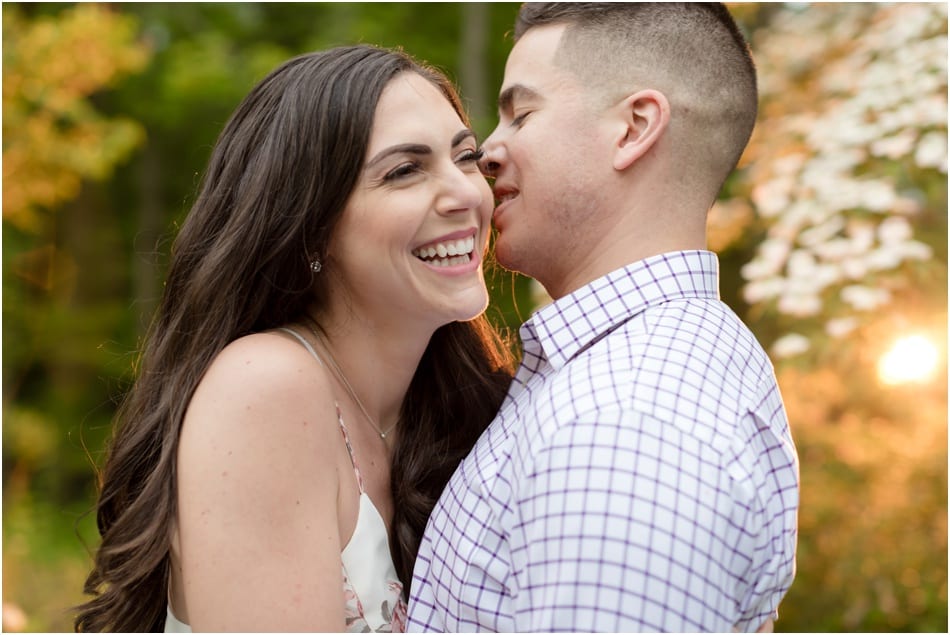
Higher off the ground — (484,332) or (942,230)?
(942,230)

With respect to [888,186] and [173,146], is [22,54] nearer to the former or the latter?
[888,186]

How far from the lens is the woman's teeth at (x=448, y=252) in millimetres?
2312

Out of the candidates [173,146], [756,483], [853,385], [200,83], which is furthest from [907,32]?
[173,146]

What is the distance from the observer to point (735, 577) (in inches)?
64.4

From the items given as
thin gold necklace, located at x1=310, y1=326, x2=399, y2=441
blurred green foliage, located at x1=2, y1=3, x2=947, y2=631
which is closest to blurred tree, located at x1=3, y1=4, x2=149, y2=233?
blurred green foliage, located at x1=2, y1=3, x2=947, y2=631

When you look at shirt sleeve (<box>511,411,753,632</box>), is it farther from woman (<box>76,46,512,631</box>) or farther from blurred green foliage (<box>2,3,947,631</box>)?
blurred green foliage (<box>2,3,947,631</box>)

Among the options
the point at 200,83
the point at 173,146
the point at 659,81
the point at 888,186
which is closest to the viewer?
the point at 659,81

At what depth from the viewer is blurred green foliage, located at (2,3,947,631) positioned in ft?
14.6

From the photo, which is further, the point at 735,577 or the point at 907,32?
the point at 907,32

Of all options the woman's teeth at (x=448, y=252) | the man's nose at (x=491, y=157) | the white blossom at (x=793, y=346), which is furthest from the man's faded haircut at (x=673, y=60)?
the white blossom at (x=793, y=346)

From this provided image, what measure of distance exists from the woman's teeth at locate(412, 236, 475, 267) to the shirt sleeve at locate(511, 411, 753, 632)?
816 mm

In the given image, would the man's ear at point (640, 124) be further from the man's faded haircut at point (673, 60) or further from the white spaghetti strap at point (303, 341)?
the white spaghetti strap at point (303, 341)

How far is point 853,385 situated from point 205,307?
3.28 metres

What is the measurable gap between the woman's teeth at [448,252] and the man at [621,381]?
98mm
